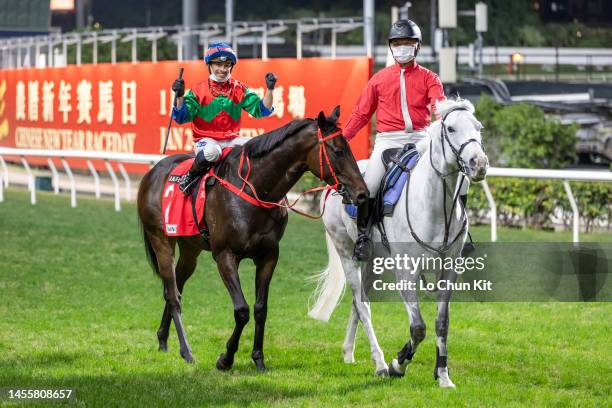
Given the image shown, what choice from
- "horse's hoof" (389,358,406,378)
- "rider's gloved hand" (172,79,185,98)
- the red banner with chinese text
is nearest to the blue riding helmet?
"rider's gloved hand" (172,79,185,98)

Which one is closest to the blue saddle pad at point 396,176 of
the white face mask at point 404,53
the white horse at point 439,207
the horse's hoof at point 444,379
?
the white horse at point 439,207

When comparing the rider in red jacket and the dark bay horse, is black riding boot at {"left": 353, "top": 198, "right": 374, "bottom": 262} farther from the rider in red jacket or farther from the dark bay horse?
the dark bay horse

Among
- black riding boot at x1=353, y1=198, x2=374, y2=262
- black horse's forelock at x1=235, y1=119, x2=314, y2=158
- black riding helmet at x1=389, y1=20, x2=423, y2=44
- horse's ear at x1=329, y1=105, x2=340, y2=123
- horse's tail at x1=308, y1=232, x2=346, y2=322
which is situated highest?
black riding helmet at x1=389, y1=20, x2=423, y2=44

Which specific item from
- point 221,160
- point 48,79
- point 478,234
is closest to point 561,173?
point 478,234

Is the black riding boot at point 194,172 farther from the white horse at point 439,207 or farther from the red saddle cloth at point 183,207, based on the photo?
the white horse at point 439,207

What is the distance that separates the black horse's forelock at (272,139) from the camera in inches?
283

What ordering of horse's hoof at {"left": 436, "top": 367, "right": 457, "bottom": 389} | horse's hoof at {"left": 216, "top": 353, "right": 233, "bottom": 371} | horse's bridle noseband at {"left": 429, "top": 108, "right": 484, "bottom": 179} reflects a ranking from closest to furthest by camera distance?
horse's bridle noseband at {"left": 429, "top": 108, "right": 484, "bottom": 179} < horse's hoof at {"left": 436, "top": 367, "right": 457, "bottom": 389} < horse's hoof at {"left": 216, "top": 353, "right": 233, "bottom": 371}

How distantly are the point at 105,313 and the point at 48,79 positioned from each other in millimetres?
16574

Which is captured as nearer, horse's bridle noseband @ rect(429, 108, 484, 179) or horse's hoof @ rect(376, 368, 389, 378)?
horse's bridle noseband @ rect(429, 108, 484, 179)

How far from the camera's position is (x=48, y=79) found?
25.3 m

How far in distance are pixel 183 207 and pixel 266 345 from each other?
1.25 m

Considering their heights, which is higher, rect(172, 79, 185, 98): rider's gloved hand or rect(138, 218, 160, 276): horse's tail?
rect(172, 79, 185, 98): rider's gloved hand

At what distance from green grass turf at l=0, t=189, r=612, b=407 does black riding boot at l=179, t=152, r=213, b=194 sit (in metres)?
1.15

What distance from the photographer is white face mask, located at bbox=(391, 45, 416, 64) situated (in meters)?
7.38
